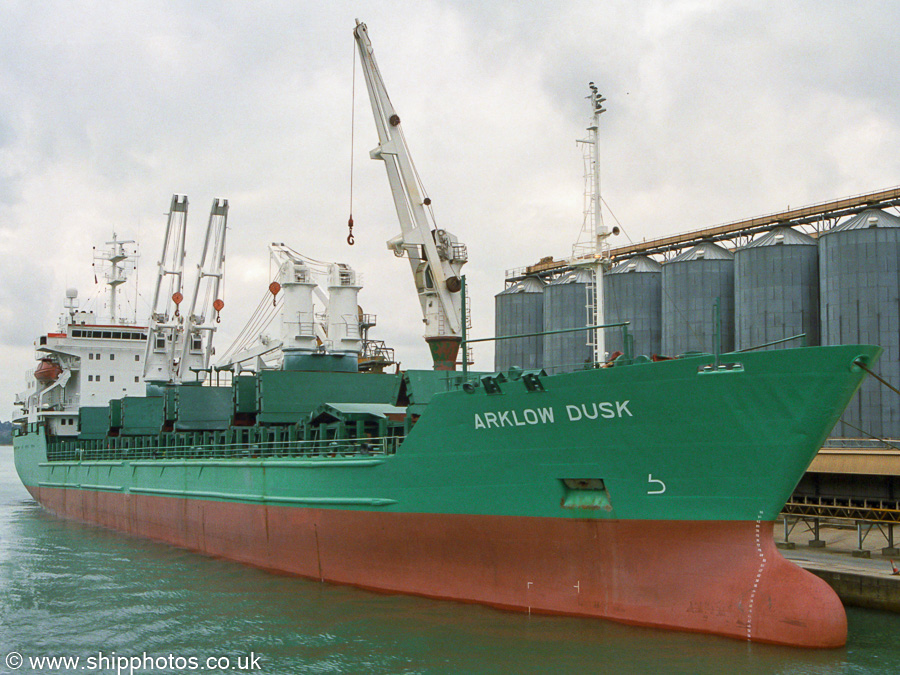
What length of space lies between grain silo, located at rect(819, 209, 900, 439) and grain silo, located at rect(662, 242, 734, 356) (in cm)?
418

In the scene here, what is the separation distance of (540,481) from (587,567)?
54.7 inches

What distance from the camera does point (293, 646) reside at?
11.0 meters

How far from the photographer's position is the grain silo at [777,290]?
2572cm

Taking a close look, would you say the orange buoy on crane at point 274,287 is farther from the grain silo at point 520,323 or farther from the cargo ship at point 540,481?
the grain silo at point 520,323

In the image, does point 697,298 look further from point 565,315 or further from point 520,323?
point 520,323

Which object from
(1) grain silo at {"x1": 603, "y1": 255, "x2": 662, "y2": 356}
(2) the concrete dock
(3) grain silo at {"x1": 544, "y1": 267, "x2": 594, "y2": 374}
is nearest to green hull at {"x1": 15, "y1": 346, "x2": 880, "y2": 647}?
(2) the concrete dock

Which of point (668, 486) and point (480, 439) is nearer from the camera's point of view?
point (668, 486)

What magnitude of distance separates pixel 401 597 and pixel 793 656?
243 inches

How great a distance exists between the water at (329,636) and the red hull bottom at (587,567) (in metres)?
0.25

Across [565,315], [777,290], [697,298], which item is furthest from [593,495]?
[565,315]

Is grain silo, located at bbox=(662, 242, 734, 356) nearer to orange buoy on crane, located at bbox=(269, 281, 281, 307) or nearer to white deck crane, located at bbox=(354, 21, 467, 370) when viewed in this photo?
white deck crane, located at bbox=(354, 21, 467, 370)

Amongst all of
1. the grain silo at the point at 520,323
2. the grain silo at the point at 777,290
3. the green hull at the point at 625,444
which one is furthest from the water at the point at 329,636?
the grain silo at the point at 520,323

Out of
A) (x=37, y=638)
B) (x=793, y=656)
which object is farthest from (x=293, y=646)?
(x=793, y=656)

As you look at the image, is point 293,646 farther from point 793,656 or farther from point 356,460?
point 793,656
